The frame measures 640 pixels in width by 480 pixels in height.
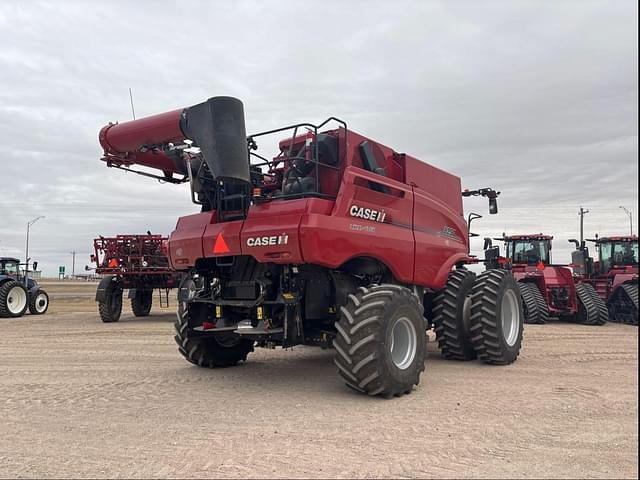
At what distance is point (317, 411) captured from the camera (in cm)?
539

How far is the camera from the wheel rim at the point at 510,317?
27.2 ft

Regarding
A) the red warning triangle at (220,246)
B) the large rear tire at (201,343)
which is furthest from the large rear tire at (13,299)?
the red warning triangle at (220,246)

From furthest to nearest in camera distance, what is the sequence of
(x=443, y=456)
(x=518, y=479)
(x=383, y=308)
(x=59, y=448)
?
(x=383, y=308) → (x=59, y=448) → (x=443, y=456) → (x=518, y=479)

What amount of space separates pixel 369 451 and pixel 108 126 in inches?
205

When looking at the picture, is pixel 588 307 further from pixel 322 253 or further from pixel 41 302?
pixel 41 302

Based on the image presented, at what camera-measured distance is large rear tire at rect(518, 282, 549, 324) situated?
47.6 ft

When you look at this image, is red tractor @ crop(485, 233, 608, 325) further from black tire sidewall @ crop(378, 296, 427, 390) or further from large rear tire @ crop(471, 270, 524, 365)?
black tire sidewall @ crop(378, 296, 427, 390)

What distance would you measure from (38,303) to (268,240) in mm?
18510

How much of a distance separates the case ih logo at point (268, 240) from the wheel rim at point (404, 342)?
161cm

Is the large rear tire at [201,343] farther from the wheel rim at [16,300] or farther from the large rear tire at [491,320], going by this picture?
the wheel rim at [16,300]

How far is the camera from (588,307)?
47.5 ft

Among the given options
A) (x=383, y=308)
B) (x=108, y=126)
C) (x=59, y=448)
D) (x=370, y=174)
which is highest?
(x=108, y=126)

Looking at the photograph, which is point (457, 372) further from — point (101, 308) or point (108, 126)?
point (101, 308)

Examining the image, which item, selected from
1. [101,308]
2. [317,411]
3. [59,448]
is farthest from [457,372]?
[101,308]
